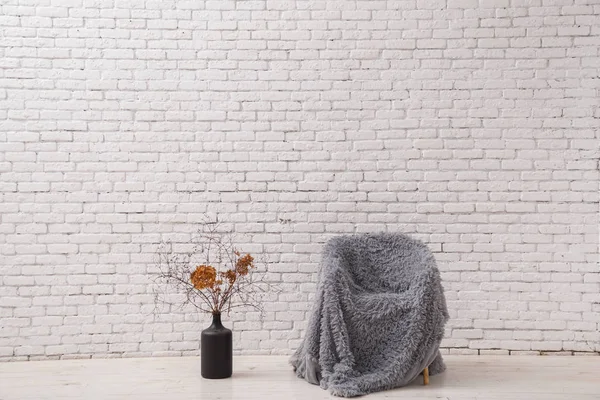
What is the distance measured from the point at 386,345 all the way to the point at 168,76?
2150mm

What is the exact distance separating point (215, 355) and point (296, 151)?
137 centimetres

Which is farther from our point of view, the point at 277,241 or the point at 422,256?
the point at 277,241

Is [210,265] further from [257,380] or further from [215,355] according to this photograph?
[257,380]

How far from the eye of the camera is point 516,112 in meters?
3.98

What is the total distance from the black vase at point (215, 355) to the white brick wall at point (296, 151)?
0.49 meters

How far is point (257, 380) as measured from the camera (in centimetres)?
352

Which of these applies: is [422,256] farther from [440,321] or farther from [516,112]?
[516,112]

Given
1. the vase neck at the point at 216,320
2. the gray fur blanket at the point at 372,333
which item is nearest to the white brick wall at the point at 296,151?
the vase neck at the point at 216,320

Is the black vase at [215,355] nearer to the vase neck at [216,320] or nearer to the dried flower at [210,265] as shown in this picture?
the vase neck at [216,320]

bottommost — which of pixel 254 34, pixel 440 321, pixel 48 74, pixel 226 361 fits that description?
pixel 226 361

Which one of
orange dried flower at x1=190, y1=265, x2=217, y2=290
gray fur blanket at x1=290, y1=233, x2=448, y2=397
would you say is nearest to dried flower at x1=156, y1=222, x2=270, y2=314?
orange dried flower at x1=190, y1=265, x2=217, y2=290

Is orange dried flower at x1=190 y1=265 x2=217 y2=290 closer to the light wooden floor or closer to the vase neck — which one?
the vase neck

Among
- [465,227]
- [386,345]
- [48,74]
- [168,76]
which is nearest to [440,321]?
[386,345]

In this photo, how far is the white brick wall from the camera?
3961mm
